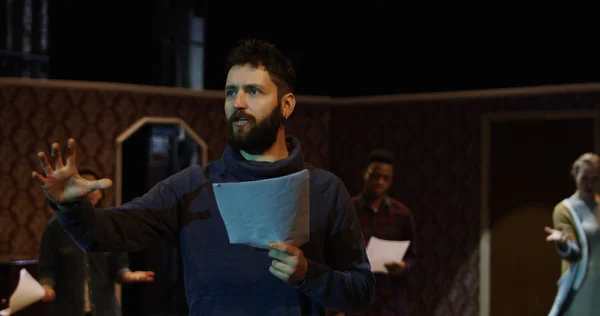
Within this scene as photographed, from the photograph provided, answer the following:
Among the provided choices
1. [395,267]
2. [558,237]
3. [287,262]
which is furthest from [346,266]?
[558,237]

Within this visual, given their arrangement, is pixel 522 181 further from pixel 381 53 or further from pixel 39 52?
pixel 39 52

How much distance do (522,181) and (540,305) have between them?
918mm

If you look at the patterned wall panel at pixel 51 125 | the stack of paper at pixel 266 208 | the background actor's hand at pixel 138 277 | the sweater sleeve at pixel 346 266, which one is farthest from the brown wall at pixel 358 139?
the stack of paper at pixel 266 208

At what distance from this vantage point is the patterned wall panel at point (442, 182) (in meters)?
6.23

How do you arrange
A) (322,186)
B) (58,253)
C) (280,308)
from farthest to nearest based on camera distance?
(58,253), (322,186), (280,308)

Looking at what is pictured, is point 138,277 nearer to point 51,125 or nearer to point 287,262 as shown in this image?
point 51,125

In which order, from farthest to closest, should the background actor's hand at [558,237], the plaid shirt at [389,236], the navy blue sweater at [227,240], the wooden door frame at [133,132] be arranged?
the wooden door frame at [133,132], the background actor's hand at [558,237], the plaid shirt at [389,236], the navy blue sweater at [227,240]

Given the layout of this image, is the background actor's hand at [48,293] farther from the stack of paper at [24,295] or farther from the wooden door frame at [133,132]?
the wooden door frame at [133,132]

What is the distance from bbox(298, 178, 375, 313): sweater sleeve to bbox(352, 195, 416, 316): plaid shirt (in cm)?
257

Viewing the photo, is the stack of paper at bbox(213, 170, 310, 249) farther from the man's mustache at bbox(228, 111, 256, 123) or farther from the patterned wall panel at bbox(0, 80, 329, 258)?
the patterned wall panel at bbox(0, 80, 329, 258)

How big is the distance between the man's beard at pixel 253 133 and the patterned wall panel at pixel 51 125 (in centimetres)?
396

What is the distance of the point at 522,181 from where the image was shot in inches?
236

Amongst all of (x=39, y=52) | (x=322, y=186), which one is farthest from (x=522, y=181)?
(x=322, y=186)

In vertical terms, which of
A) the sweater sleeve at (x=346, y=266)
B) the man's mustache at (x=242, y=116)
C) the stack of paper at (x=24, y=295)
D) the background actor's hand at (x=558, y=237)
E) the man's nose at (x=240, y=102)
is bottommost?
the stack of paper at (x=24, y=295)
